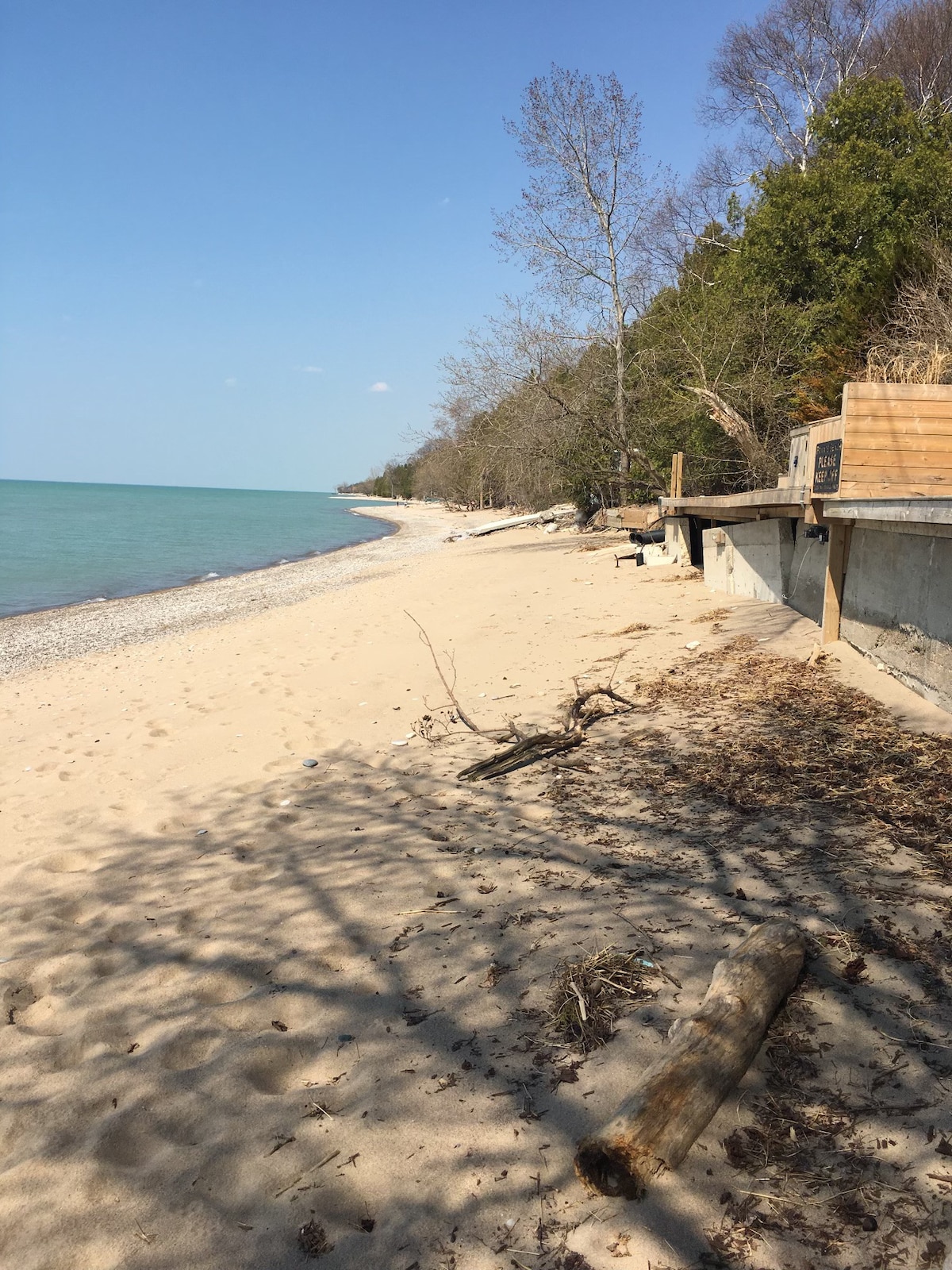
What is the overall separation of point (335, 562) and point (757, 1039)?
26.4 meters

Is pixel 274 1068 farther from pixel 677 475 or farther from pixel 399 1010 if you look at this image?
pixel 677 475

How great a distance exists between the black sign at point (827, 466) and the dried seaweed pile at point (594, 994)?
14.0 feet

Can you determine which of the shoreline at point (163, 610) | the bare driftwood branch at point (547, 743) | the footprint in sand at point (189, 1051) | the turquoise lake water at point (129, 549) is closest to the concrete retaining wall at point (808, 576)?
the bare driftwood branch at point (547, 743)

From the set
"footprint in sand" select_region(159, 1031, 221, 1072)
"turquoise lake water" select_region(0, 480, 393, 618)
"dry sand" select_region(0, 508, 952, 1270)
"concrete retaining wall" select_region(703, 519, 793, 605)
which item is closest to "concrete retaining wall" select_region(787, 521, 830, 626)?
"concrete retaining wall" select_region(703, 519, 793, 605)

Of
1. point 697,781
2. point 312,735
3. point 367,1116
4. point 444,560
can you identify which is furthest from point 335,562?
point 367,1116

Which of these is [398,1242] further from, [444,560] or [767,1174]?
[444,560]

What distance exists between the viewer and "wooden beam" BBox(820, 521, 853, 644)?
6.28 meters

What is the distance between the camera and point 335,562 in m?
27.8

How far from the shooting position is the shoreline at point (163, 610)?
13.5 m

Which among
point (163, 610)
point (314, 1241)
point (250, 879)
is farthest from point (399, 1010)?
point (163, 610)

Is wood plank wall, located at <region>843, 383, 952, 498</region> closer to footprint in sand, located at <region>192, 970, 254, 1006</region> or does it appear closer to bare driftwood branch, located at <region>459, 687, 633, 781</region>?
bare driftwood branch, located at <region>459, 687, 633, 781</region>

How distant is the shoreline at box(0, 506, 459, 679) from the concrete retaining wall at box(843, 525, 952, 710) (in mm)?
10540

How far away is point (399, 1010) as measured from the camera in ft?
9.22

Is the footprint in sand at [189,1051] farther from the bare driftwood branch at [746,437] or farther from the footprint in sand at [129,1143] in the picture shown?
the bare driftwood branch at [746,437]
